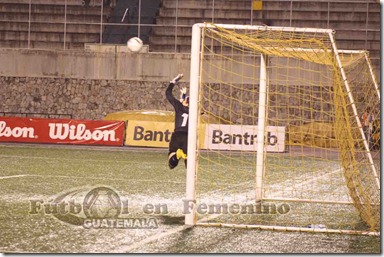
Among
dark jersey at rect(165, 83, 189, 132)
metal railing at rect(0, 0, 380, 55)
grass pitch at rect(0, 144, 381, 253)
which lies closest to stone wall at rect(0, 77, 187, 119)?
metal railing at rect(0, 0, 380, 55)

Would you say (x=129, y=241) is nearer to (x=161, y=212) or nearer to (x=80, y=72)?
(x=161, y=212)

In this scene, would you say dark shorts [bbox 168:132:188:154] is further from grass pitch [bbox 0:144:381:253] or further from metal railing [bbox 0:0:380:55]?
metal railing [bbox 0:0:380:55]

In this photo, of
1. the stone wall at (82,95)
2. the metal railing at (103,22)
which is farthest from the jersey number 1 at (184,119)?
the metal railing at (103,22)

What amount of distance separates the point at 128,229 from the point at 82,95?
19050 millimetres

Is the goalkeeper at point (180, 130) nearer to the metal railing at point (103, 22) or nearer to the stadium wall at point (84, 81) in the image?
the stadium wall at point (84, 81)

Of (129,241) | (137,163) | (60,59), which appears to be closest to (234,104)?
(60,59)

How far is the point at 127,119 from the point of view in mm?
25797

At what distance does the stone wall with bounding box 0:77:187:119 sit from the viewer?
27.4 meters

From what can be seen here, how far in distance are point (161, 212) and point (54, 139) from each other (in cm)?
1438

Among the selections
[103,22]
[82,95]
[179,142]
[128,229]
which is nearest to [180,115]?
[179,142]

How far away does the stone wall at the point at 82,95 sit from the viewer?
27422 mm

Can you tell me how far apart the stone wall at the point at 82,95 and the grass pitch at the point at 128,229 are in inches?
446

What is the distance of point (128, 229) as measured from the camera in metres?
8.82

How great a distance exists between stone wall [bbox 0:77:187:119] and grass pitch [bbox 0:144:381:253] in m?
11.3
